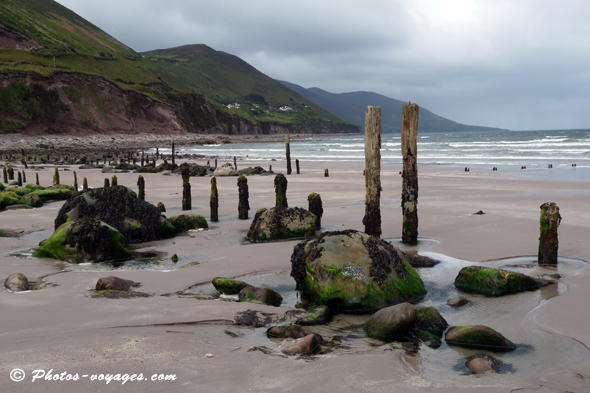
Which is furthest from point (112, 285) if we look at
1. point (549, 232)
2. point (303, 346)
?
point (549, 232)

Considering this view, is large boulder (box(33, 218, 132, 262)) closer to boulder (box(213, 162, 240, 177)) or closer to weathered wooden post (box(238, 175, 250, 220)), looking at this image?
weathered wooden post (box(238, 175, 250, 220))

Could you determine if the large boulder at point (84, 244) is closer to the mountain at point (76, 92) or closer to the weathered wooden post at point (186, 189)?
the weathered wooden post at point (186, 189)

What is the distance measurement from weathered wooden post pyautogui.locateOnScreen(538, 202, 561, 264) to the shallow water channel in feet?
0.77

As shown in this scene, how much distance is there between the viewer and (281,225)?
11188mm

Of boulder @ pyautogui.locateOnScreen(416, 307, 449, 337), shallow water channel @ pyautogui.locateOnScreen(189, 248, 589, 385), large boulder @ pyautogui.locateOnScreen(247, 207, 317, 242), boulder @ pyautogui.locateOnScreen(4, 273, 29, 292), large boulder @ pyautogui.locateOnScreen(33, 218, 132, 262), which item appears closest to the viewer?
shallow water channel @ pyautogui.locateOnScreen(189, 248, 589, 385)

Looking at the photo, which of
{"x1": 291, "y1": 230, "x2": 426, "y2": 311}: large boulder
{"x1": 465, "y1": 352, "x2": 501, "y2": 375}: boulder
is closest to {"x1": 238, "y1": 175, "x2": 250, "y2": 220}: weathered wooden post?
{"x1": 291, "y1": 230, "x2": 426, "y2": 311}: large boulder

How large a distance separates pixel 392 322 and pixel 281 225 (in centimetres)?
591

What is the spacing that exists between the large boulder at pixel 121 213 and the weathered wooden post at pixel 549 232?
8272mm

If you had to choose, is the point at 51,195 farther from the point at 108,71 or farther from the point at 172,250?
the point at 108,71

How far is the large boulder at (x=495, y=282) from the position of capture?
7203 mm

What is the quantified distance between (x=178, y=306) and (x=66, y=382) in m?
2.23

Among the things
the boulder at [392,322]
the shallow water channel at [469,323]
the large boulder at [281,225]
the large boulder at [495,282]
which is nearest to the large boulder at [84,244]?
the shallow water channel at [469,323]

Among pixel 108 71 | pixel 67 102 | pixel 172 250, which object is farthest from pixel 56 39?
pixel 172 250

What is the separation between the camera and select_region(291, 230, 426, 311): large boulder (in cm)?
666
